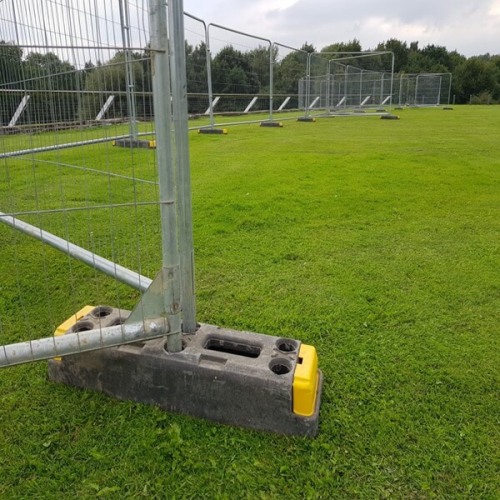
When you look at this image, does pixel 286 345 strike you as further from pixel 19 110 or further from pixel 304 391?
pixel 19 110

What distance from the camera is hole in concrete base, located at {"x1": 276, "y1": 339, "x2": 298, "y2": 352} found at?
66.1 inches

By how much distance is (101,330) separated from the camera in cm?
150

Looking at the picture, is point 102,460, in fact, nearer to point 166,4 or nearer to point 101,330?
point 101,330

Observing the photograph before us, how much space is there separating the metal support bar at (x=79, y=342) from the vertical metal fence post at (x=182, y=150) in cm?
16

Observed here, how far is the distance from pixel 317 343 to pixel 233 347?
47cm

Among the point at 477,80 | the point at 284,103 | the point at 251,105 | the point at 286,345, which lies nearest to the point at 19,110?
the point at 286,345

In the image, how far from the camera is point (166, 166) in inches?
56.0

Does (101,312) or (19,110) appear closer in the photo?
(101,312)

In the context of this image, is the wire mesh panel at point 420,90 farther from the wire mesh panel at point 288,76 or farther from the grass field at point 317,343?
the grass field at point 317,343

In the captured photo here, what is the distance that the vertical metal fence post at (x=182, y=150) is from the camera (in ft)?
4.56

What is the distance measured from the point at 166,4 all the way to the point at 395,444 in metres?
1.62

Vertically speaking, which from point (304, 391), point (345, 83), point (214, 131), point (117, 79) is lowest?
point (304, 391)

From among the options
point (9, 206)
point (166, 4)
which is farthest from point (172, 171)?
point (9, 206)

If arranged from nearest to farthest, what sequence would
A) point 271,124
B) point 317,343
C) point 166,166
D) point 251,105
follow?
point 166,166, point 317,343, point 271,124, point 251,105
